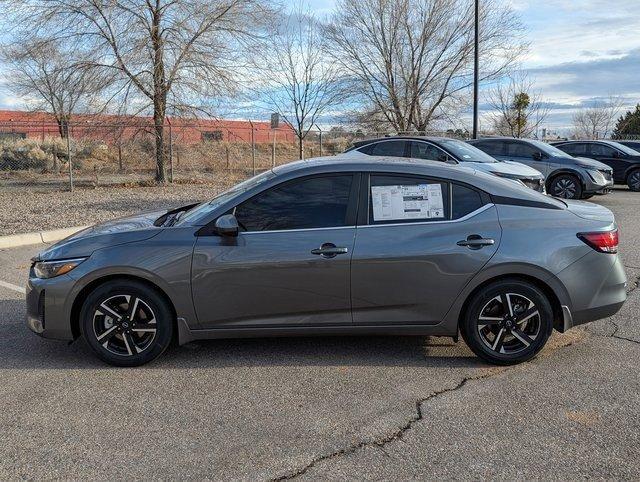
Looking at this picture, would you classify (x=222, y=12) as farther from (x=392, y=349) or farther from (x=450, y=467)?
(x=450, y=467)

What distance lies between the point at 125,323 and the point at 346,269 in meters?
1.68

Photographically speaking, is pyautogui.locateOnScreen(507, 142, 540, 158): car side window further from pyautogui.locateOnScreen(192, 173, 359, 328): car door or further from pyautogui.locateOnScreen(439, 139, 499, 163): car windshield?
pyautogui.locateOnScreen(192, 173, 359, 328): car door

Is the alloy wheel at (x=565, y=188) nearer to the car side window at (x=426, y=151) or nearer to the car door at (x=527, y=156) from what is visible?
the car door at (x=527, y=156)

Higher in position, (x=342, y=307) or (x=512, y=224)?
(x=512, y=224)

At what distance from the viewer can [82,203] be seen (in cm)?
1355

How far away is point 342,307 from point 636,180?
55.4 ft

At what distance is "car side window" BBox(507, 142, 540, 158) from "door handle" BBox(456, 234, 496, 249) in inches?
459

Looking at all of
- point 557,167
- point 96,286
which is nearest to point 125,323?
point 96,286

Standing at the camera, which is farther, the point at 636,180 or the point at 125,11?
the point at 636,180

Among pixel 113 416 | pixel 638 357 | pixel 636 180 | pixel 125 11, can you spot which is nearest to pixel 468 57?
pixel 636 180

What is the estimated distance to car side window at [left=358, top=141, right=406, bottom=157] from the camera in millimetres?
11703

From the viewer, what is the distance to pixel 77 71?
16891 millimetres

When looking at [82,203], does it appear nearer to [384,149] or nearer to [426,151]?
[384,149]

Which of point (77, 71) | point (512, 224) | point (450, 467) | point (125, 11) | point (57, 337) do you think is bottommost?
point (450, 467)
